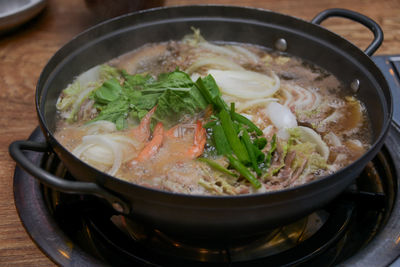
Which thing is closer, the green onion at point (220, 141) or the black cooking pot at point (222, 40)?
the black cooking pot at point (222, 40)

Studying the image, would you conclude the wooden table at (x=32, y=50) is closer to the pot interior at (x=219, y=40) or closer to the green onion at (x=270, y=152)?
the pot interior at (x=219, y=40)

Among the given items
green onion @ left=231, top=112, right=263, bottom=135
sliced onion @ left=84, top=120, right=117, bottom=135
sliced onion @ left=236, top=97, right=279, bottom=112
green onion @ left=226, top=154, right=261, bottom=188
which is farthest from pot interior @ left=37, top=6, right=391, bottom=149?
green onion @ left=226, top=154, right=261, bottom=188

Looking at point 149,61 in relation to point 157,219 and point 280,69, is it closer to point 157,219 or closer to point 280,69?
point 280,69

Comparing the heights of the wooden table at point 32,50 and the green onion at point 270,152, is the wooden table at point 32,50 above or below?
below

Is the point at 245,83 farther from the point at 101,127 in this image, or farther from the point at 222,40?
the point at 101,127

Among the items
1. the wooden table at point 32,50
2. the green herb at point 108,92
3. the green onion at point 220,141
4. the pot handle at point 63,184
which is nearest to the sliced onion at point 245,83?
the green onion at point 220,141
